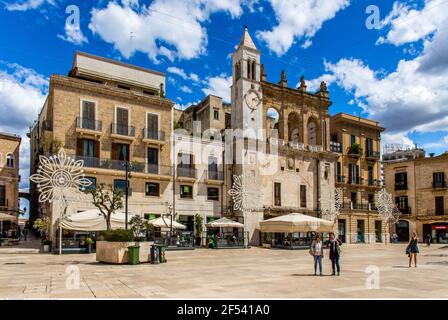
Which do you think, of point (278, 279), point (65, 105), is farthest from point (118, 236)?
point (65, 105)

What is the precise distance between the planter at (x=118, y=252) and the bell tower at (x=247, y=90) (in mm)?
19706

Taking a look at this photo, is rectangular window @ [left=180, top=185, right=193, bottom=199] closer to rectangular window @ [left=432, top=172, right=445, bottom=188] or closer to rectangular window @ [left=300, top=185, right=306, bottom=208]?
rectangular window @ [left=300, top=185, right=306, bottom=208]

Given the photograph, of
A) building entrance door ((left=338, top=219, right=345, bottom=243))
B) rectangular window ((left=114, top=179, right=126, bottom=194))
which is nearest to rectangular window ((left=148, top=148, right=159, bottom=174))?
rectangular window ((left=114, top=179, right=126, bottom=194))

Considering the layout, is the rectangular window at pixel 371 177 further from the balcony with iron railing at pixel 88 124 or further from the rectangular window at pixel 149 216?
the balcony with iron railing at pixel 88 124

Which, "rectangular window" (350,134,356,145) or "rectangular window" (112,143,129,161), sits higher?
"rectangular window" (350,134,356,145)

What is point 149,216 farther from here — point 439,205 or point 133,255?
point 439,205

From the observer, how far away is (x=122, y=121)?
33.1 meters

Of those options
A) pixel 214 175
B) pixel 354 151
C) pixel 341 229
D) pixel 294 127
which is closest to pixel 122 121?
pixel 214 175

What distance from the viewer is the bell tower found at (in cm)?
3772

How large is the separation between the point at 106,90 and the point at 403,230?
4404cm

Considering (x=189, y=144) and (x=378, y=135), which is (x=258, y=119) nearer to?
(x=189, y=144)

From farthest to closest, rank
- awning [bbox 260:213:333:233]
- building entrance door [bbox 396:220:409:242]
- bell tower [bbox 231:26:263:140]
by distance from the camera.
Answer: building entrance door [bbox 396:220:409:242]
bell tower [bbox 231:26:263:140]
awning [bbox 260:213:333:233]

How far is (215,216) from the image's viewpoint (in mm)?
36750

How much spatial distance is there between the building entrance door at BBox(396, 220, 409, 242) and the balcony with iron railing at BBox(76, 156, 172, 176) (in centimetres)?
3710
